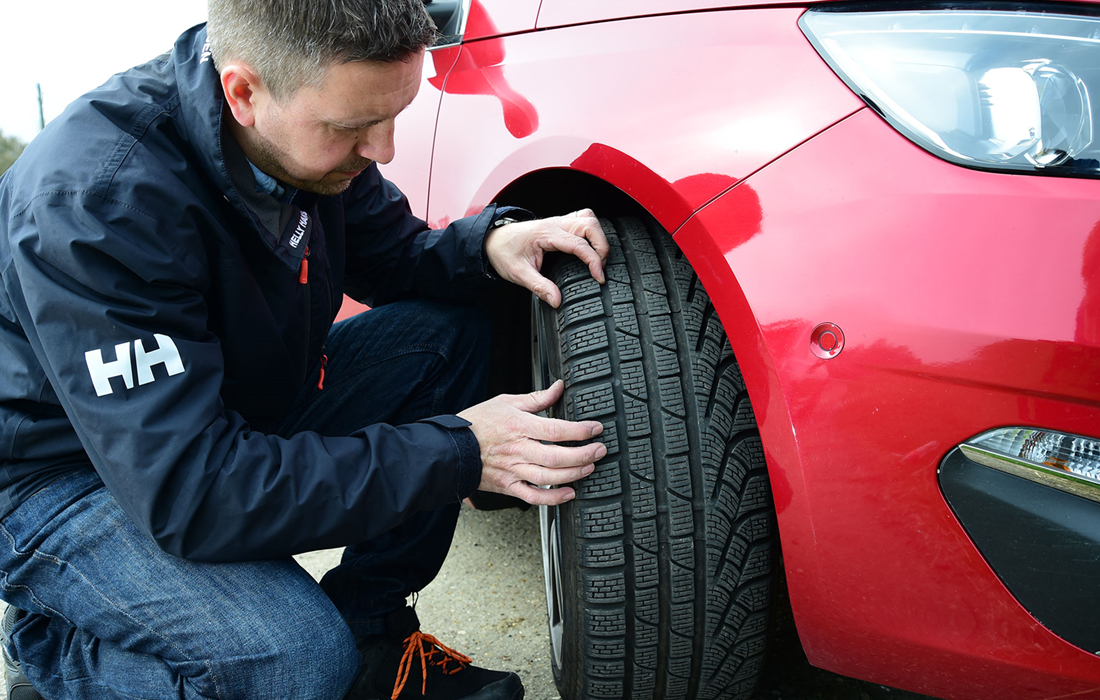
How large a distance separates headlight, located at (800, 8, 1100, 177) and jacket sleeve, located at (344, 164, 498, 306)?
32.9 inches

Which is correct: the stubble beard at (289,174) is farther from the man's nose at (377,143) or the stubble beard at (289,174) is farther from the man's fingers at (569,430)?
the man's fingers at (569,430)

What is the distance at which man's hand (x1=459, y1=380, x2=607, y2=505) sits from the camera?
1258 mm

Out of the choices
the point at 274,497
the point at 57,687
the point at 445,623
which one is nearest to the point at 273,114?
the point at 274,497

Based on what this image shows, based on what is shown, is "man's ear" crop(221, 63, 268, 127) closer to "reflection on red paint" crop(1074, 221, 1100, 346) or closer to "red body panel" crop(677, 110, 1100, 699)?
"red body panel" crop(677, 110, 1100, 699)

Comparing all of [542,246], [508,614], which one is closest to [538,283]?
[542,246]

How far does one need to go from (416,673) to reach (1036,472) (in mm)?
1109

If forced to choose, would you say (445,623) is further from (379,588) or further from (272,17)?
(272,17)

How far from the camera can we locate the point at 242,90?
50.6 inches

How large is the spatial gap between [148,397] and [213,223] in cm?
28

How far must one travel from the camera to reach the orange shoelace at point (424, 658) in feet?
5.09

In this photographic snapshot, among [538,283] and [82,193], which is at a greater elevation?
[82,193]

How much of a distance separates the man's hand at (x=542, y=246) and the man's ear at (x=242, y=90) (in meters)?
0.48

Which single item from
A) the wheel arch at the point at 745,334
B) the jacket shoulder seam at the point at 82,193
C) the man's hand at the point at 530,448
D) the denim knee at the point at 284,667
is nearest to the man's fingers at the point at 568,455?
the man's hand at the point at 530,448

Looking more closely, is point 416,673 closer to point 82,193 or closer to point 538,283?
point 538,283
